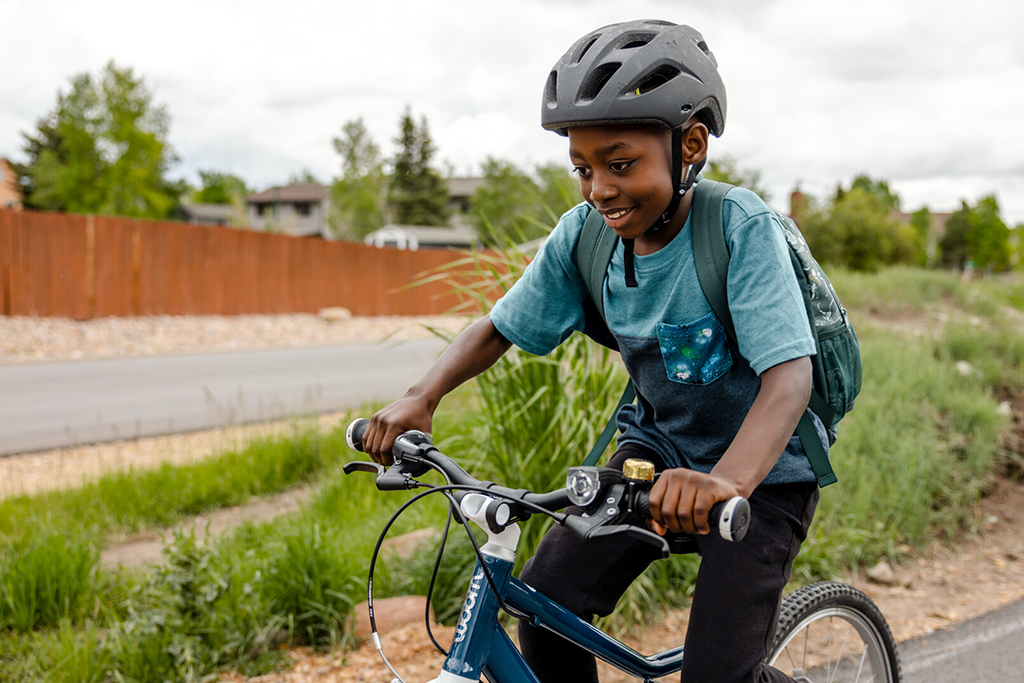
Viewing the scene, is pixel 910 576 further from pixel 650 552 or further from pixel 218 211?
pixel 218 211

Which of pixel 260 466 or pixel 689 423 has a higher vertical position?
pixel 689 423

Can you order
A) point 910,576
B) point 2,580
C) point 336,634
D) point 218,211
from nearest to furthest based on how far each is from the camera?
point 336,634 → point 2,580 → point 910,576 → point 218,211

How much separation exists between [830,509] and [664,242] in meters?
3.05

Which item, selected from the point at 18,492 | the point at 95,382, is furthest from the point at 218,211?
the point at 18,492

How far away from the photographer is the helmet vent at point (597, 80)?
1.76 m

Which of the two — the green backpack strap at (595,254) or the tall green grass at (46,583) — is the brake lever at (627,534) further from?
the tall green grass at (46,583)

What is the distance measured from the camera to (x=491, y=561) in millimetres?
1672

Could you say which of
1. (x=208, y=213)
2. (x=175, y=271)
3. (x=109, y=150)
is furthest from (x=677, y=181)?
(x=208, y=213)

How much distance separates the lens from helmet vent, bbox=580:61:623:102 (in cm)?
176

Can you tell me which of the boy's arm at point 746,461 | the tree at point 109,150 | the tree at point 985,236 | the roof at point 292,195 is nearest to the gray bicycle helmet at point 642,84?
the boy's arm at point 746,461

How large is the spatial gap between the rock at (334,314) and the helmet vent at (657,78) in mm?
20541

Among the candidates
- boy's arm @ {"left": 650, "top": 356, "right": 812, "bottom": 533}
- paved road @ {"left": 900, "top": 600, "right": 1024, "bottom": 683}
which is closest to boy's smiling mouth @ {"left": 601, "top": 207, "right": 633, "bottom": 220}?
boy's arm @ {"left": 650, "top": 356, "right": 812, "bottom": 533}

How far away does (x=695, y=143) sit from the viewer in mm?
1880

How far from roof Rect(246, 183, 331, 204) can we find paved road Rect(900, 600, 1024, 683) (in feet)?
276
